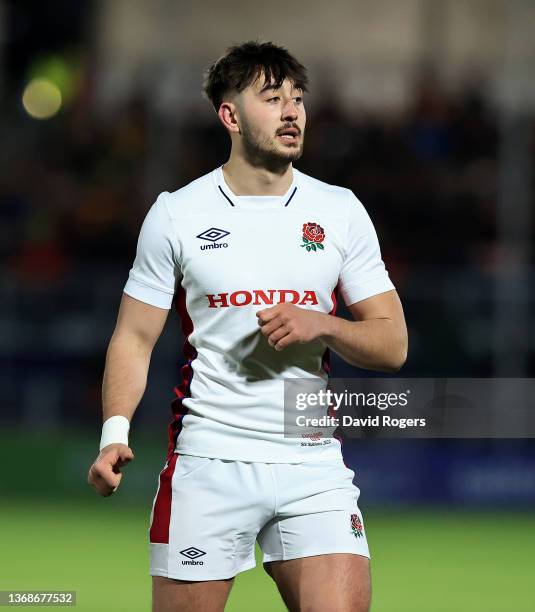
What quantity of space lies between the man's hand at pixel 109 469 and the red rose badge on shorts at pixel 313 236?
893mm

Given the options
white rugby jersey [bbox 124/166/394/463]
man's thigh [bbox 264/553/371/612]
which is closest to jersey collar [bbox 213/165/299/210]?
white rugby jersey [bbox 124/166/394/463]

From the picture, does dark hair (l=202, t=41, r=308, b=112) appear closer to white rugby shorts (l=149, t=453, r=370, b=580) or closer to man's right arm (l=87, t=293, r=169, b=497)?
man's right arm (l=87, t=293, r=169, b=497)

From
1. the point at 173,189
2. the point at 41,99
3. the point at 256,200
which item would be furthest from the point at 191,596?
the point at 41,99

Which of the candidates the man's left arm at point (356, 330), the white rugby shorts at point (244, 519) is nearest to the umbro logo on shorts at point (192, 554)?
the white rugby shorts at point (244, 519)

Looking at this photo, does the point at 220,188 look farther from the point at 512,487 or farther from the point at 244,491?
the point at 512,487

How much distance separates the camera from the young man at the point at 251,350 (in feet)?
15.1

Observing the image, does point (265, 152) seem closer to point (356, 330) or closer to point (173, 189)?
point (356, 330)

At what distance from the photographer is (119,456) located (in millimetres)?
4516

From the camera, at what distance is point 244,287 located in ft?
15.4

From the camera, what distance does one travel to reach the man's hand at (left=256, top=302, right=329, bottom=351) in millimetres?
4344

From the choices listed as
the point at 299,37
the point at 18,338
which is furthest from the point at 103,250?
the point at 299,37

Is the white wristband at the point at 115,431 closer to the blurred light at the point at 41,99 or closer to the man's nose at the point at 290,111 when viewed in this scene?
the man's nose at the point at 290,111

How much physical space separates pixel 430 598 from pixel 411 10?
423 inches

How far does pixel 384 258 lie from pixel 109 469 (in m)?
8.82
